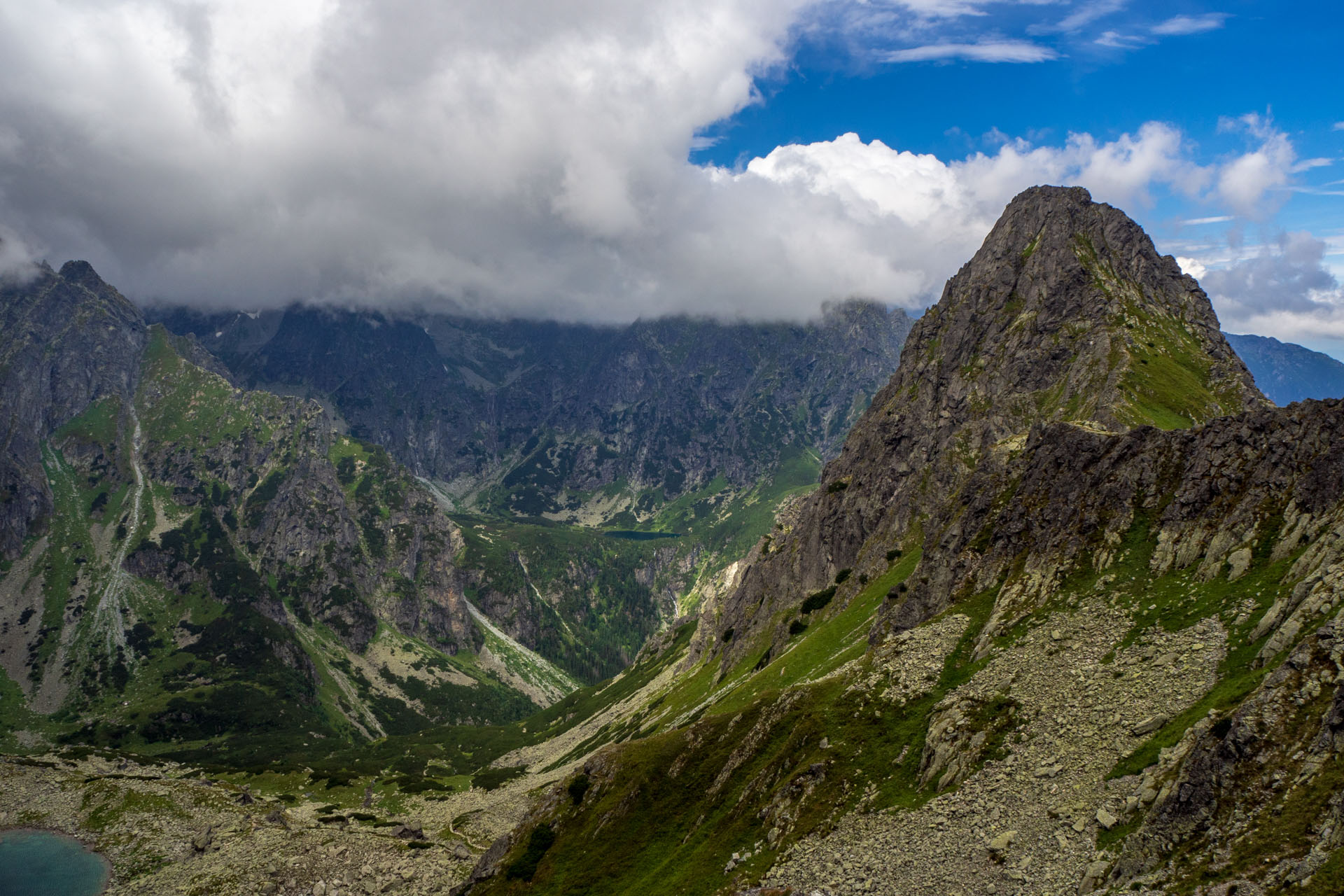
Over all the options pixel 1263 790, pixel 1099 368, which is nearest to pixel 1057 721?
pixel 1263 790

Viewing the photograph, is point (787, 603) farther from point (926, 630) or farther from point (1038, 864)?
point (1038, 864)

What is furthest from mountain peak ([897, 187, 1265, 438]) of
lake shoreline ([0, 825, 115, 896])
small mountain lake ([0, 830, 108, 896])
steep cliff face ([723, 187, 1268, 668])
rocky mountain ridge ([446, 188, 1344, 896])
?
lake shoreline ([0, 825, 115, 896])

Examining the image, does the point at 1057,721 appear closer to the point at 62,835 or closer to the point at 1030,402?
the point at 1030,402

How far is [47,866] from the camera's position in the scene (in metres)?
152

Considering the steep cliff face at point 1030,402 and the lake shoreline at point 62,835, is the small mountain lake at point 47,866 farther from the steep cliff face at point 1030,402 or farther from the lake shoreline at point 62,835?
the steep cliff face at point 1030,402

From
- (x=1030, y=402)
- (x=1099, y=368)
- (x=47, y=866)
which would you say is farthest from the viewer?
(x=1030, y=402)

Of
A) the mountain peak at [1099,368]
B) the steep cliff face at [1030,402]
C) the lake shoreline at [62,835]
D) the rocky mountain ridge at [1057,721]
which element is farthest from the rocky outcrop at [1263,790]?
the lake shoreline at [62,835]

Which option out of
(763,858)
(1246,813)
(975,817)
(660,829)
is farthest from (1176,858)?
(660,829)

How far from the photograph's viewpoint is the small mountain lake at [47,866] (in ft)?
468

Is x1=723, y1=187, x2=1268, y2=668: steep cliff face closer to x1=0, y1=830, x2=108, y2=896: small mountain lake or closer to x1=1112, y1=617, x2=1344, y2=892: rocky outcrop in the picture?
x1=1112, y1=617, x2=1344, y2=892: rocky outcrop

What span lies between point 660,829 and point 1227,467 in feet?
201

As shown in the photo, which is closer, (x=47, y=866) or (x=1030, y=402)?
(x=47, y=866)

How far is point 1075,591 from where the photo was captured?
204ft

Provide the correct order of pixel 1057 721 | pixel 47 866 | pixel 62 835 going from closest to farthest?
pixel 1057 721, pixel 47 866, pixel 62 835
